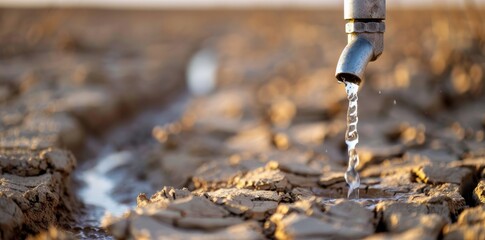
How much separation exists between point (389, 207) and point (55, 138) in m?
3.23

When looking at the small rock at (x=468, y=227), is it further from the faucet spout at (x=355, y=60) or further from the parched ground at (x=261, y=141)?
the faucet spout at (x=355, y=60)

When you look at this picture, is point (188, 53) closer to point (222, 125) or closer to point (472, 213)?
point (222, 125)

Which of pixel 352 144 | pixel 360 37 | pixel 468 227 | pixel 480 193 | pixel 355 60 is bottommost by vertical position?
pixel 468 227

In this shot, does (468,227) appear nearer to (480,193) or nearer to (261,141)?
(480,193)

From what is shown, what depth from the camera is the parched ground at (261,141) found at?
276 centimetres

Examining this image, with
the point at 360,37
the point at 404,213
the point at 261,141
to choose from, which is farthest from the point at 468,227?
→ the point at 261,141

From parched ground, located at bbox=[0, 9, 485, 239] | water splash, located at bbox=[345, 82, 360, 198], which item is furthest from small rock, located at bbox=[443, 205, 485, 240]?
A: water splash, located at bbox=[345, 82, 360, 198]

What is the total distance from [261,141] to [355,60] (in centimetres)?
248

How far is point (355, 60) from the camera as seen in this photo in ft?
10.6

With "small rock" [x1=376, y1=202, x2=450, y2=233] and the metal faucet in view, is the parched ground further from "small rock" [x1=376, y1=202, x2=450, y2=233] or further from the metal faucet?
the metal faucet

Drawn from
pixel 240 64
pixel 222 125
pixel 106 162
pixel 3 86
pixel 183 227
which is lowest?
pixel 183 227

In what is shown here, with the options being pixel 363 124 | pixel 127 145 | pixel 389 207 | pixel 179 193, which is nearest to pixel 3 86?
pixel 127 145

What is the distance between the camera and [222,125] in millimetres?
6531

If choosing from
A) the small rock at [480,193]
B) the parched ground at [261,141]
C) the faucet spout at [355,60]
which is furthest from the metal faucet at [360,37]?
the small rock at [480,193]
